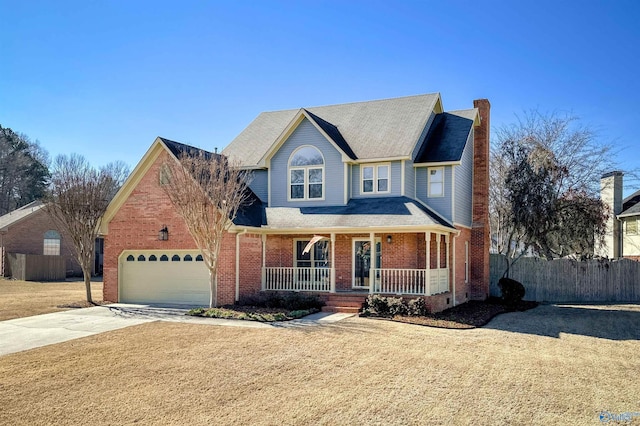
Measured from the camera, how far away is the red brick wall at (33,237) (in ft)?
125

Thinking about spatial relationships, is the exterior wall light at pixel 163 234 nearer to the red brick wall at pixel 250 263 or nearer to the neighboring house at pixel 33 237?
the red brick wall at pixel 250 263

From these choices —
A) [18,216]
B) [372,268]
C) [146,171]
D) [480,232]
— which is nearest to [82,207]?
[146,171]

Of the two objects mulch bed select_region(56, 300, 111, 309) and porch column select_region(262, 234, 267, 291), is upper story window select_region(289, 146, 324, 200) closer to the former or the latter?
porch column select_region(262, 234, 267, 291)

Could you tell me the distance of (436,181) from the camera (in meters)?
21.8

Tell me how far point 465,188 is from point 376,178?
14.8 ft

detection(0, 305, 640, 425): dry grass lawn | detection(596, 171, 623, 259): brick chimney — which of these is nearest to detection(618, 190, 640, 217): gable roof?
detection(596, 171, 623, 259): brick chimney

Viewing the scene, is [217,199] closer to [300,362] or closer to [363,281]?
[363,281]

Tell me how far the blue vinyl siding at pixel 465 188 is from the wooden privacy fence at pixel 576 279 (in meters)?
4.98

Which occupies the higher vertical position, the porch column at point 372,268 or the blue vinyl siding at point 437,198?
the blue vinyl siding at point 437,198

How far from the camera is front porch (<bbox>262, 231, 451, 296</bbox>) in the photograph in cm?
1945

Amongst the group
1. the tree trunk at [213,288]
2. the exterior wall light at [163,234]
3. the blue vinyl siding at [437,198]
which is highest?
the blue vinyl siding at [437,198]

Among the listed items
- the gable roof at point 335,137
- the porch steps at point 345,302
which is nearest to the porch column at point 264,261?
the porch steps at point 345,302

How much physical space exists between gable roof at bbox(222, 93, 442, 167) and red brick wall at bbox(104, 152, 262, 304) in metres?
4.37

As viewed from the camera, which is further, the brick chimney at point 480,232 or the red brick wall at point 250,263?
the brick chimney at point 480,232
